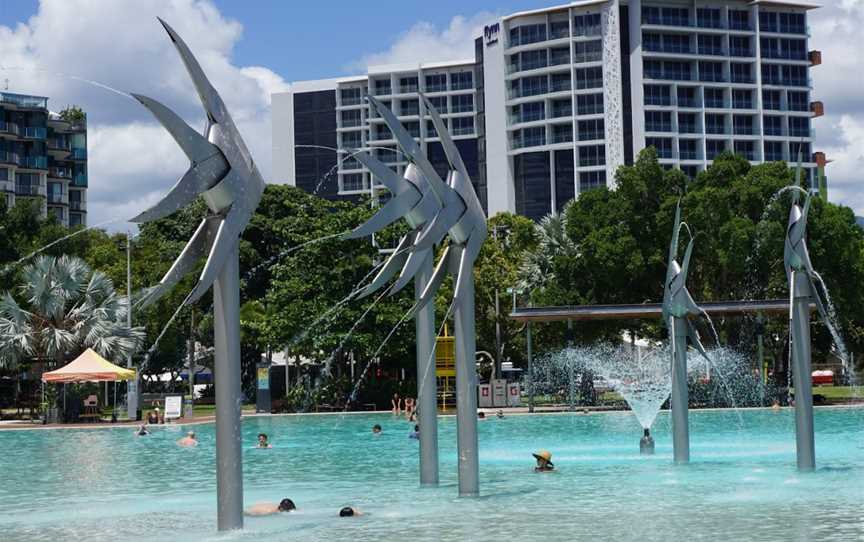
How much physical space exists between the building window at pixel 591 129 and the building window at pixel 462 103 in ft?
63.9

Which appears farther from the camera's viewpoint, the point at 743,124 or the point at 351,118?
the point at 351,118

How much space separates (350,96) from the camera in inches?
5310

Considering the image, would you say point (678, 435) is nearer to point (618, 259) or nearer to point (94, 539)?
point (94, 539)

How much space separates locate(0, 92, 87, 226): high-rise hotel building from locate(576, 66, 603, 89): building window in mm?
43644

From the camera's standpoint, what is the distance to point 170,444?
35969 millimetres

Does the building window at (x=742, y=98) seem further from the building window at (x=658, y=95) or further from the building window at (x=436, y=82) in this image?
the building window at (x=436, y=82)

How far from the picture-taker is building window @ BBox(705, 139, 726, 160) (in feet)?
354

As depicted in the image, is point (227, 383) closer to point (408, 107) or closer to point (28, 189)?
point (28, 189)

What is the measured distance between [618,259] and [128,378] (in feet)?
68.6

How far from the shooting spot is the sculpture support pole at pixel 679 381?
23.0 meters

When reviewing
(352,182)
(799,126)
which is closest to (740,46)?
(799,126)

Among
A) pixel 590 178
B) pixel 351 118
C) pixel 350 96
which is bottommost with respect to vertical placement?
pixel 590 178

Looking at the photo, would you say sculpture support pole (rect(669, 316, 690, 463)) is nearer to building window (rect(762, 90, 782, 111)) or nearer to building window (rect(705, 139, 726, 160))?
building window (rect(705, 139, 726, 160))

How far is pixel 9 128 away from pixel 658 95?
53059 mm
